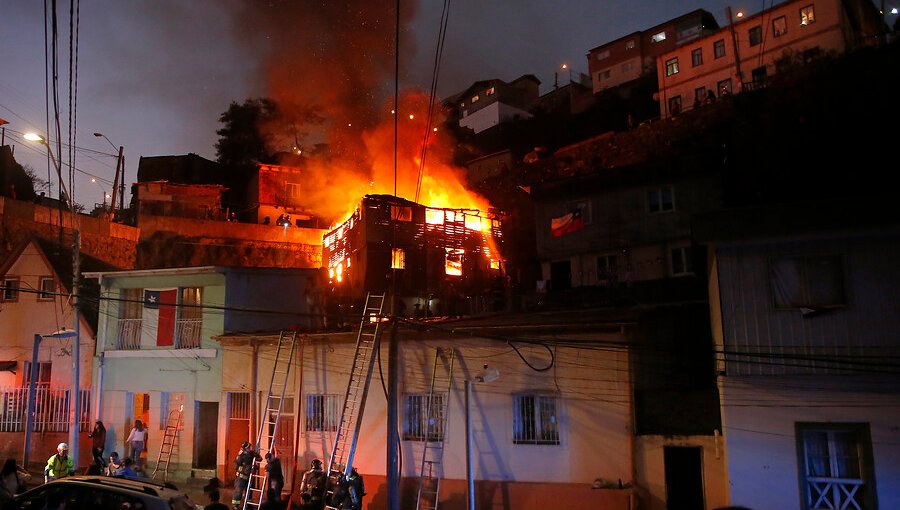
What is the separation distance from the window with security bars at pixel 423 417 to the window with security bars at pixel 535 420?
6.90ft

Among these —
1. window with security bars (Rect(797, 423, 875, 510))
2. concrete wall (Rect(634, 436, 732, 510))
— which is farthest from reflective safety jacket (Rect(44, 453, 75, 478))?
window with security bars (Rect(797, 423, 875, 510))

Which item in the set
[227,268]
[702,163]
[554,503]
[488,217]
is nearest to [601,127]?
[488,217]

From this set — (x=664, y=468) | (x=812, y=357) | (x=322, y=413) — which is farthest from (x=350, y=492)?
(x=812, y=357)

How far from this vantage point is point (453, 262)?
110 feet

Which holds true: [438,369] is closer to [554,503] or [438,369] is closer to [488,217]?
[554,503]

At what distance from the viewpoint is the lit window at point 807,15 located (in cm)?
3974

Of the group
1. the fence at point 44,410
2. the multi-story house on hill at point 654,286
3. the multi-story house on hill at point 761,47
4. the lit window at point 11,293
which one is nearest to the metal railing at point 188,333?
the fence at point 44,410

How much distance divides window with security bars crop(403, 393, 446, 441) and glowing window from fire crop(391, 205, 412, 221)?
15858 mm

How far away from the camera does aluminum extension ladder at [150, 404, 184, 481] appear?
21266mm

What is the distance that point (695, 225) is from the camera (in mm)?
13039

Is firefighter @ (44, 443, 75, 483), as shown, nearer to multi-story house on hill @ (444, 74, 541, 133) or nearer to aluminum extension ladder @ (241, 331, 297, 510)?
aluminum extension ladder @ (241, 331, 297, 510)

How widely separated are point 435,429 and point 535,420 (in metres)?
2.91

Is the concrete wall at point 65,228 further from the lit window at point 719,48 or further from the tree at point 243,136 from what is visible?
the lit window at point 719,48

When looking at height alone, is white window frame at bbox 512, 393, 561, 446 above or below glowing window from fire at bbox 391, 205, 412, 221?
below
